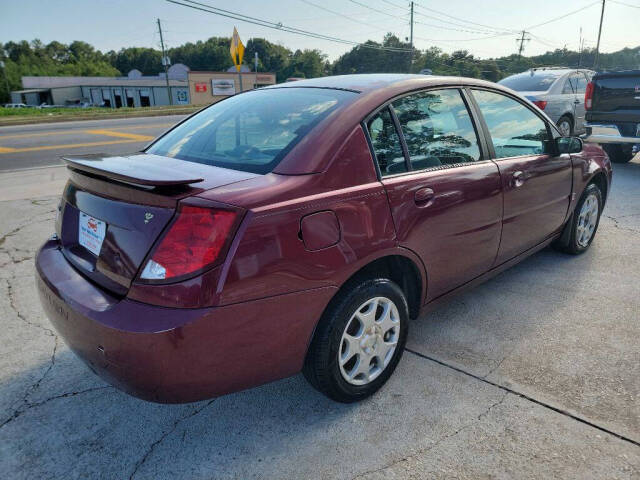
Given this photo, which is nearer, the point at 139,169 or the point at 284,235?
the point at 284,235

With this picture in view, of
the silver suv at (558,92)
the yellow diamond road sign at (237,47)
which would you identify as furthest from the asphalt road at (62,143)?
the silver suv at (558,92)

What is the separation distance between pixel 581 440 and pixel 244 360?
5.08 ft

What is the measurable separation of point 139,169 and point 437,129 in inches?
65.2

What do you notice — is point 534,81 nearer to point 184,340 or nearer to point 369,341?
point 369,341

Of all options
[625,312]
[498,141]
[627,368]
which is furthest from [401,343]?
[625,312]

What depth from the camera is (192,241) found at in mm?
1760

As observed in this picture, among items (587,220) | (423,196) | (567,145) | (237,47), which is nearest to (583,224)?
(587,220)

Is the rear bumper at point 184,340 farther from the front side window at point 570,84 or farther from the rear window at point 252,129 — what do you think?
the front side window at point 570,84

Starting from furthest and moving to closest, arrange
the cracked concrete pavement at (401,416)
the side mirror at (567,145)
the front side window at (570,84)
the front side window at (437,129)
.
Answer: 1. the front side window at (570,84)
2. the side mirror at (567,145)
3. the front side window at (437,129)
4. the cracked concrete pavement at (401,416)

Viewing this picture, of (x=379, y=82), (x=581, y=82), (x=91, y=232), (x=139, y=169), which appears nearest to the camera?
(x=139, y=169)

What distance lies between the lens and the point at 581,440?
2135 mm

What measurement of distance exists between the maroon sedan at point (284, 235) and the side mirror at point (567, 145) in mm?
606

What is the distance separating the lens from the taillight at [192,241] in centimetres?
175

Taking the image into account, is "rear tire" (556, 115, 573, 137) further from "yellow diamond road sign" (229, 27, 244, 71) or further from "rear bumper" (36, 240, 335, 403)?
"yellow diamond road sign" (229, 27, 244, 71)
